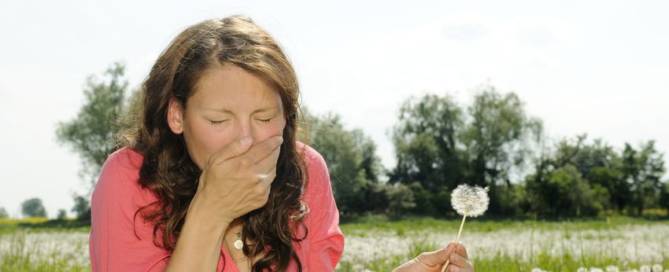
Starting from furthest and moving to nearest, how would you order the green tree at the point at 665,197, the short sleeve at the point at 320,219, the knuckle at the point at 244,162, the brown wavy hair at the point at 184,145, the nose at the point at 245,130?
the green tree at the point at 665,197 < the short sleeve at the point at 320,219 < the brown wavy hair at the point at 184,145 < the nose at the point at 245,130 < the knuckle at the point at 244,162

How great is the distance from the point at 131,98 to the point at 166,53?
1.58 feet

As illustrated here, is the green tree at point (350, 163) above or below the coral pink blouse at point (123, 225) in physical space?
below

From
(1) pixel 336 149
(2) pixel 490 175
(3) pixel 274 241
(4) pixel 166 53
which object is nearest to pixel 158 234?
(3) pixel 274 241

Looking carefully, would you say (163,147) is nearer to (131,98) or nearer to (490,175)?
(131,98)

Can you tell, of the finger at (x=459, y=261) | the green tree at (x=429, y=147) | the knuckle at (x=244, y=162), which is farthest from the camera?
the green tree at (x=429, y=147)

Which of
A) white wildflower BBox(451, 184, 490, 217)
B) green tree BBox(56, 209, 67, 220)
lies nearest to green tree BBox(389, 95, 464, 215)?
green tree BBox(56, 209, 67, 220)

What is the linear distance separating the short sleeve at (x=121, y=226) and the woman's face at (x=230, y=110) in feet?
0.95

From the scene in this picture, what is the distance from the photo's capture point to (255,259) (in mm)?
2691

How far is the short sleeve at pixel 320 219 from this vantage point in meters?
2.93

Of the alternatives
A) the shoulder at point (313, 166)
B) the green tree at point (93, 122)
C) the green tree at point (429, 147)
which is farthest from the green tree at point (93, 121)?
the shoulder at point (313, 166)

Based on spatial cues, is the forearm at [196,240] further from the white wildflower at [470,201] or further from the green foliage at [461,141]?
the green foliage at [461,141]

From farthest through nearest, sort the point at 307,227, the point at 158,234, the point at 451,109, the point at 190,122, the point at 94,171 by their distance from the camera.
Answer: the point at 451,109 → the point at 94,171 → the point at 307,227 → the point at 158,234 → the point at 190,122

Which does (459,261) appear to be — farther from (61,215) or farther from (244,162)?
(61,215)

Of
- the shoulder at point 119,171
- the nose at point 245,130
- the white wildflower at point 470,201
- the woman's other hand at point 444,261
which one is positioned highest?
the nose at point 245,130
